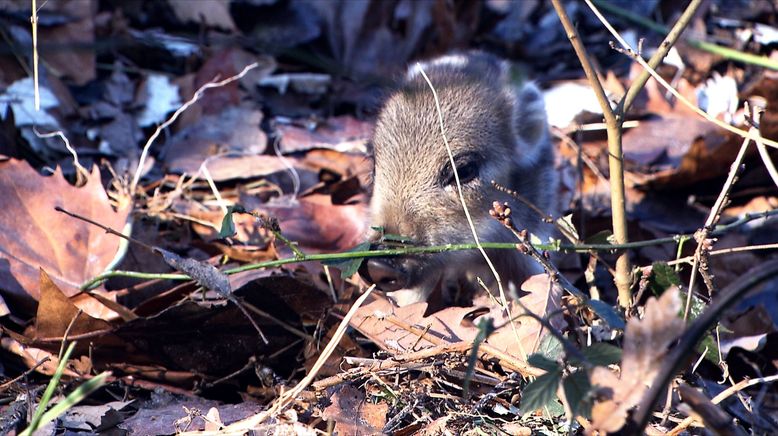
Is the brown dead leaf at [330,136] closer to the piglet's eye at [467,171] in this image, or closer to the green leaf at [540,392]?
the piglet's eye at [467,171]

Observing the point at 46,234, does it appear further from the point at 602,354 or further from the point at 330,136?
the point at 602,354

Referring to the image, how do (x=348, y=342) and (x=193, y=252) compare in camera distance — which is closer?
(x=348, y=342)

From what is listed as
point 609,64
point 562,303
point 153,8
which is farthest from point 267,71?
point 562,303

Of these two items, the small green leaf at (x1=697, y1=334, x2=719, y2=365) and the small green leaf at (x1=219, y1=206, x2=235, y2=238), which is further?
the small green leaf at (x1=219, y1=206, x2=235, y2=238)

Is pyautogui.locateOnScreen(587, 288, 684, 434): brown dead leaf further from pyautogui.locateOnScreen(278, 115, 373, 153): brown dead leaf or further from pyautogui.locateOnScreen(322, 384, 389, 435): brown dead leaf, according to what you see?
pyautogui.locateOnScreen(278, 115, 373, 153): brown dead leaf

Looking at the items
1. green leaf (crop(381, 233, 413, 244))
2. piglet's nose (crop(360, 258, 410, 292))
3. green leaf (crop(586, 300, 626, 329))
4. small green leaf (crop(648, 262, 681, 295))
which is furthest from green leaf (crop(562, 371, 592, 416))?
piglet's nose (crop(360, 258, 410, 292))

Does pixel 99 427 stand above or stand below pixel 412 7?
below

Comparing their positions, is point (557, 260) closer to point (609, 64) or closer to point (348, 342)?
point (348, 342)
